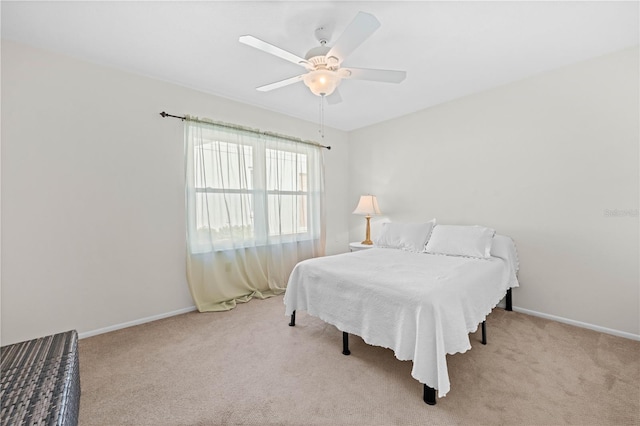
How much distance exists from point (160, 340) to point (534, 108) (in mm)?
4185

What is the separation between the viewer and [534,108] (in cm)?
272

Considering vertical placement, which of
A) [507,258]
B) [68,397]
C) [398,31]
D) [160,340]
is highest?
[398,31]

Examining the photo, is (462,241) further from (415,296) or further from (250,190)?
(250,190)

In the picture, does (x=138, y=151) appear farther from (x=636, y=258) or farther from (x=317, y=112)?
(x=636, y=258)

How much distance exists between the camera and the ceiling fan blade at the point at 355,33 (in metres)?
1.40

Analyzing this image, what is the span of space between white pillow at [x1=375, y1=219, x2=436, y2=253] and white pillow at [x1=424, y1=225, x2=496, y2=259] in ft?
0.41

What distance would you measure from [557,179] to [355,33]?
8.09ft

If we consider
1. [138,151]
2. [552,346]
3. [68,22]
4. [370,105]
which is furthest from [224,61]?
[552,346]

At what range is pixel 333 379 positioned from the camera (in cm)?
176

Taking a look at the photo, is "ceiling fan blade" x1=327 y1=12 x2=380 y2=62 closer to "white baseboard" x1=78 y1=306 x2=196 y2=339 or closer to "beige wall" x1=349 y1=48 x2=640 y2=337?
"beige wall" x1=349 y1=48 x2=640 y2=337

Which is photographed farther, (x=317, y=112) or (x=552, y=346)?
(x=317, y=112)

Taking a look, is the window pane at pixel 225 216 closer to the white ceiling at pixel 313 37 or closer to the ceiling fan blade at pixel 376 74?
the white ceiling at pixel 313 37

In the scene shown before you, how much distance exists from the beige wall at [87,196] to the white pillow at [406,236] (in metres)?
2.38

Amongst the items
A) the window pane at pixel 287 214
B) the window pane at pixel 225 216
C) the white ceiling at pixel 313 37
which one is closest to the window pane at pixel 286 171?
the window pane at pixel 287 214
